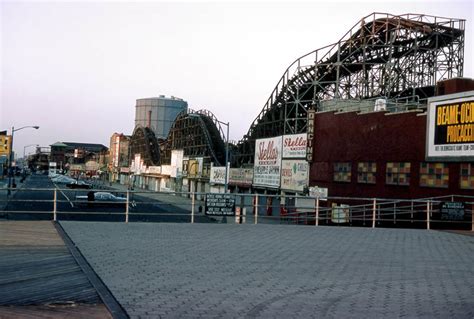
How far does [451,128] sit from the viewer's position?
23922mm

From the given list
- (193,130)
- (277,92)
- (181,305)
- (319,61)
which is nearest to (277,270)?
(181,305)

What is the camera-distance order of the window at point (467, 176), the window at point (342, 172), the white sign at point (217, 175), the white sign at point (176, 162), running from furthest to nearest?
the white sign at point (176, 162)
the white sign at point (217, 175)
the window at point (342, 172)
the window at point (467, 176)

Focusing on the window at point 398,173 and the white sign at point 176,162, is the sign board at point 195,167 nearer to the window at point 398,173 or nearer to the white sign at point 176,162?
the white sign at point 176,162

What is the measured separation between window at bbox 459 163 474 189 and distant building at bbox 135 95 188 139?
125 m

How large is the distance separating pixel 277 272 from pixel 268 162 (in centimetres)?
3307

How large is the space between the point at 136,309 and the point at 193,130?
6892 centimetres

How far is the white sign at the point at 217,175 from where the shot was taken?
5607cm

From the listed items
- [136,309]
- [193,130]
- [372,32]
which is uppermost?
[372,32]

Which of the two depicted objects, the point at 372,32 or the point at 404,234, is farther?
the point at 372,32

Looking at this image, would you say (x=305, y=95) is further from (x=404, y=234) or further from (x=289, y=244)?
(x=289, y=244)

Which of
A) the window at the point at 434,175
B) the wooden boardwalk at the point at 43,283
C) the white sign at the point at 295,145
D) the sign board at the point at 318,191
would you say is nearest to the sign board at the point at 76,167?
the white sign at the point at 295,145

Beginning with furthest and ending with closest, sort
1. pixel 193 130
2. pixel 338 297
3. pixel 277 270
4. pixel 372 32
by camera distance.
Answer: pixel 193 130 → pixel 372 32 → pixel 277 270 → pixel 338 297

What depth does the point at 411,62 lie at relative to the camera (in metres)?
43.5

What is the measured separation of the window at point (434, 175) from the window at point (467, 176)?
792 millimetres
